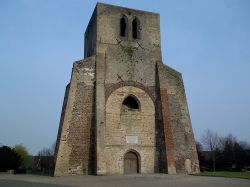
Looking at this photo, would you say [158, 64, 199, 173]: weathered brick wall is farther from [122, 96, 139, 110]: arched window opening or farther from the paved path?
the paved path

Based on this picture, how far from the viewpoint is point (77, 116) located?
17.6 meters

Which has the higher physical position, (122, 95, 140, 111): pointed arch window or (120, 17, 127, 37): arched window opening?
(120, 17, 127, 37): arched window opening

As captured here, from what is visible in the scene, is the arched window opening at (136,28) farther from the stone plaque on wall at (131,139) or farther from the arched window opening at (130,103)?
the stone plaque on wall at (131,139)

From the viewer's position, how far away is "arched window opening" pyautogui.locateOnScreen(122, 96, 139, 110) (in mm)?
19441

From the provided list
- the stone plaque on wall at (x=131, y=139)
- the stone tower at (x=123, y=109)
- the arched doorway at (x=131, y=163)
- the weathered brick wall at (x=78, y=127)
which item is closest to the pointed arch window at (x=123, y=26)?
the stone tower at (x=123, y=109)

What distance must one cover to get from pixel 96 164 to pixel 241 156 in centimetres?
3018

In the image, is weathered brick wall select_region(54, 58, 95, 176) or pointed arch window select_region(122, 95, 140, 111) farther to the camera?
pointed arch window select_region(122, 95, 140, 111)

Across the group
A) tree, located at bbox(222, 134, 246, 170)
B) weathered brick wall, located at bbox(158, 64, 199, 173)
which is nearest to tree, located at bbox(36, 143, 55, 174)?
weathered brick wall, located at bbox(158, 64, 199, 173)

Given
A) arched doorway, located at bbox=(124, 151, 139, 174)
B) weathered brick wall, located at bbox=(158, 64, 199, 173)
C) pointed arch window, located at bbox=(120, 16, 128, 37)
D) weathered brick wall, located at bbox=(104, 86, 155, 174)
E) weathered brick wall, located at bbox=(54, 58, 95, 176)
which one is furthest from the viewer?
pointed arch window, located at bbox=(120, 16, 128, 37)

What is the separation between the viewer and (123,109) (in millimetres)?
18891

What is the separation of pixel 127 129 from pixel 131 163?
2070 millimetres

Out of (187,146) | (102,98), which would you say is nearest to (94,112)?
(102,98)

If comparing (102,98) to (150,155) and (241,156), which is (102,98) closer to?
(150,155)

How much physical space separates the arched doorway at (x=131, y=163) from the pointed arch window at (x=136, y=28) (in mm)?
8160
